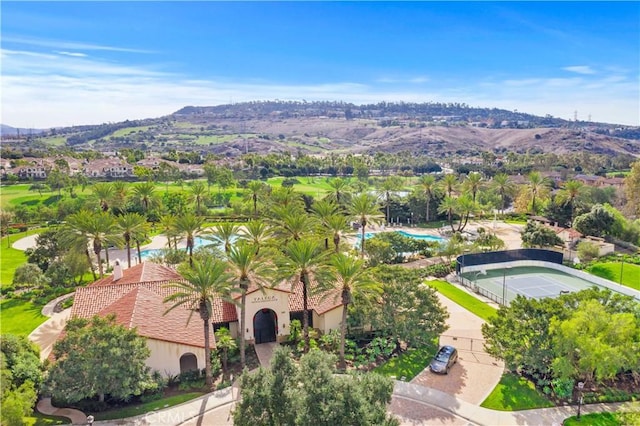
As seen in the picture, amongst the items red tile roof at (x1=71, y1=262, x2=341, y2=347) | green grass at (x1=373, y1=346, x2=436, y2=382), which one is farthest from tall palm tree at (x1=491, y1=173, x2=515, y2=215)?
red tile roof at (x1=71, y1=262, x2=341, y2=347)

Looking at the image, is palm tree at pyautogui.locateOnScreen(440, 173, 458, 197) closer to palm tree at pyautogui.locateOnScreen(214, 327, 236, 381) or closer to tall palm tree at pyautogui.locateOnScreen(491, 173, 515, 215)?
tall palm tree at pyautogui.locateOnScreen(491, 173, 515, 215)

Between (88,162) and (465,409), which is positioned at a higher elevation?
(88,162)

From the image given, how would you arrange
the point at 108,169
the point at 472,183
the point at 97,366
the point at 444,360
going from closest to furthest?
the point at 97,366 < the point at 444,360 < the point at 472,183 < the point at 108,169

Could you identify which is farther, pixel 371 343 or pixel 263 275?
pixel 371 343

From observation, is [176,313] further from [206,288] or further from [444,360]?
[444,360]

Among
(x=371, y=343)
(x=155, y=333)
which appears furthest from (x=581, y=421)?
(x=155, y=333)

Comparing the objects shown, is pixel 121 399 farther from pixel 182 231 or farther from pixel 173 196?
pixel 173 196

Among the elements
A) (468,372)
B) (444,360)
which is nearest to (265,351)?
(444,360)

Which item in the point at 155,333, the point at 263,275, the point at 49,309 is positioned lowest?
the point at 49,309
